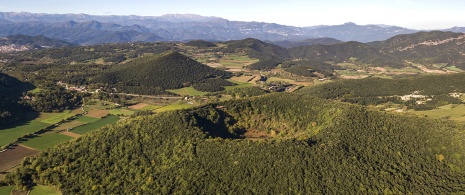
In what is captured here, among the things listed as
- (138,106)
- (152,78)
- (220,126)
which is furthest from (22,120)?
(220,126)

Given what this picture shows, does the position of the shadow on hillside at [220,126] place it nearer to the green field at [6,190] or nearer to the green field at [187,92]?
the green field at [6,190]

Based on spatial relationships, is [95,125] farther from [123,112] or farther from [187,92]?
[187,92]

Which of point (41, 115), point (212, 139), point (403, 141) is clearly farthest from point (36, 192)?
point (403, 141)

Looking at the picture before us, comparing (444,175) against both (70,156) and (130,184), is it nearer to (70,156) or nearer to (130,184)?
(130,184)

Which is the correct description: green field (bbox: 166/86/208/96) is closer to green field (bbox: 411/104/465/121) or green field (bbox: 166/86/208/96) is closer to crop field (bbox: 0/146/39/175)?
crop field (bbox: 0/146/39/175)

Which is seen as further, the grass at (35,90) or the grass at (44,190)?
the grass at (35,90)

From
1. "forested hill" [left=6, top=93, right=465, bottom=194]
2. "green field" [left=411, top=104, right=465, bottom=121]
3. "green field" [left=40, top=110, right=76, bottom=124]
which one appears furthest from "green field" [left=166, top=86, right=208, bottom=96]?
"green field" [left=411, top=104, right=465, bottom=121]

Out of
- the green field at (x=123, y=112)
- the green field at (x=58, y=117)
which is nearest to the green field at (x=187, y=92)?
the green field at (x=123, y=112)
